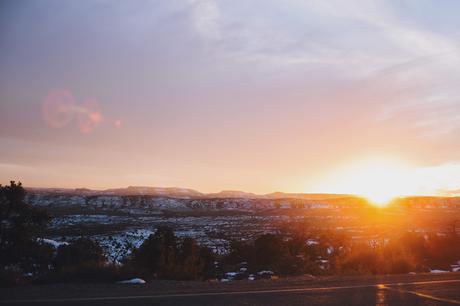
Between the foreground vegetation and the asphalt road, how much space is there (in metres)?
1.85

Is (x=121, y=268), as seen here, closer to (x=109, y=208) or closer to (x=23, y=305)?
(x=23, y=305)

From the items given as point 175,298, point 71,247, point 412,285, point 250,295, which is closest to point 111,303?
point 175,298

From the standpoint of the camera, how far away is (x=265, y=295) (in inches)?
404

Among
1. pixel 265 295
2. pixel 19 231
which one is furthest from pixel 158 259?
pixel 265 295

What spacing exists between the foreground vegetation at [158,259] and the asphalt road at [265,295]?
6.08 feet

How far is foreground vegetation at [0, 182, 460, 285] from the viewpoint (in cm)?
1291

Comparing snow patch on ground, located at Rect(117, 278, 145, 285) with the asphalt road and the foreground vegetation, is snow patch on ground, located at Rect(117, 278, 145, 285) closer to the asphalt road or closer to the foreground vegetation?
the foreground vegetation

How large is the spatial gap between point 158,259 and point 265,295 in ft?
44.7

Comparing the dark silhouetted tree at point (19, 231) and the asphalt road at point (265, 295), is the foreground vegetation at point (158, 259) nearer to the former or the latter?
the dark silhouetted tree at point (19, 231)

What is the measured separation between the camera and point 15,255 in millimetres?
18312

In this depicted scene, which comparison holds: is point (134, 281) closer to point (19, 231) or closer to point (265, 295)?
point (265, 295)

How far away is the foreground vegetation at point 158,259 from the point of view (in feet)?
42.3

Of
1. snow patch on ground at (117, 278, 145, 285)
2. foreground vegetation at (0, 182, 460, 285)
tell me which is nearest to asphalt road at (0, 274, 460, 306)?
snow patch on ground at (117, 278, 145, 285)

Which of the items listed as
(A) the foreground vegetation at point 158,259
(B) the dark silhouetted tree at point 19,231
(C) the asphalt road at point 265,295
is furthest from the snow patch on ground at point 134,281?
(B) the dark silhouetted tree at point 19,231
